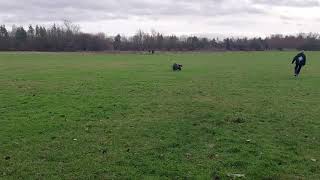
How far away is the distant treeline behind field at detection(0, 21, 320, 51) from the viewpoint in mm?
145250

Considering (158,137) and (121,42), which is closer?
(158,137)

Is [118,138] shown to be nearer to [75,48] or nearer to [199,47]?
[75,48]

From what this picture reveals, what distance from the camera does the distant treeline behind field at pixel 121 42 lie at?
477 ft

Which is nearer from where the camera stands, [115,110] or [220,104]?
[115,110]

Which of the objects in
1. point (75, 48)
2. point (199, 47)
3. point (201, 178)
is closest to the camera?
point (201, 178)

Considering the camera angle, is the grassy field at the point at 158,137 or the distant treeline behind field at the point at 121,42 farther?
the distant treeline behind field at the point at 121,42

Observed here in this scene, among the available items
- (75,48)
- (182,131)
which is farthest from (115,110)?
(75,48)

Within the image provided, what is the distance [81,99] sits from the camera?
1883 cm

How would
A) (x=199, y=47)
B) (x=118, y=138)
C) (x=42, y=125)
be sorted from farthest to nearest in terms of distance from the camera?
(x=199, y=47) → (x=42, y=125) → (x=118, y=138)

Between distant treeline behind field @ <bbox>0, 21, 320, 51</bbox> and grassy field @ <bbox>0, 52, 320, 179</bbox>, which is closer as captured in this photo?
grassy field @ <bbox>0, 52, 320, 179</bbox>

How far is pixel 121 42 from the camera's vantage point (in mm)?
170750

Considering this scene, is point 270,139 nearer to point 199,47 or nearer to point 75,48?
point 75,48

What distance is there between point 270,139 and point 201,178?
12.3 feet

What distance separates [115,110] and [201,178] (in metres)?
8.20
